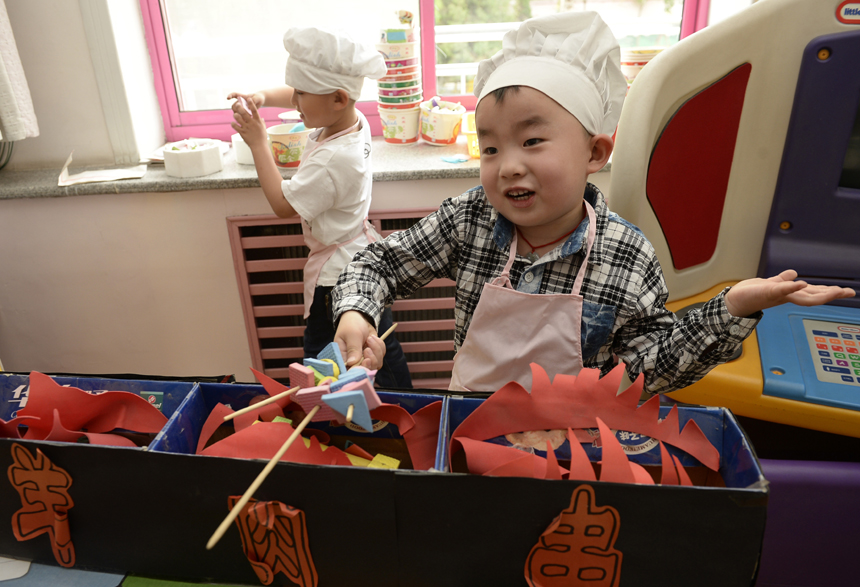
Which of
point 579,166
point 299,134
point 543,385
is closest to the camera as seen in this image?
point 543,385

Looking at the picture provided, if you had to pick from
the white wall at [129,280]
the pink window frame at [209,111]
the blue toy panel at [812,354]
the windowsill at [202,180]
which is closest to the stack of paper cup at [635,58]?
the windowsill at [202,180]

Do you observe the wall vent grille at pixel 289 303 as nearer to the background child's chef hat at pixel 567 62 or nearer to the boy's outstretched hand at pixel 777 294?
the background child's chef hat at pixel 567 62

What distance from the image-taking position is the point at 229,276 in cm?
192

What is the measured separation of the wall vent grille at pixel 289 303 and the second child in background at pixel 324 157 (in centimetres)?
22

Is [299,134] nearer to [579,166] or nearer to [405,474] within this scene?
[579,166]

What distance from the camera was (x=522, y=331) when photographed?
927mm

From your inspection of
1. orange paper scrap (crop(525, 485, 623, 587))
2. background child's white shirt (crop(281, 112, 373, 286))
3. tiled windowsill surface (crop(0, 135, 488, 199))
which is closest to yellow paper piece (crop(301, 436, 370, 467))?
orange paper scrap (crop(525, 485, 623, 587))

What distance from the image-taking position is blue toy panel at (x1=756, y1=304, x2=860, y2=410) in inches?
35.9

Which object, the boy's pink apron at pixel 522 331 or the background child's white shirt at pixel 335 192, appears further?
the background child's white shirt at pixel 335 192

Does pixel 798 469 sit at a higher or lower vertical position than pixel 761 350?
lower

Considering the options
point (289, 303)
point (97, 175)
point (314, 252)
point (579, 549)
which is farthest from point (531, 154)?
point (97, 175)

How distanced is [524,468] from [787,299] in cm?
41

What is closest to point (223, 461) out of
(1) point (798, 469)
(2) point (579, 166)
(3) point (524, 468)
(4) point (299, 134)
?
(3) point (524, 468)

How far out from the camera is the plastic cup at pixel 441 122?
1.95 metres
